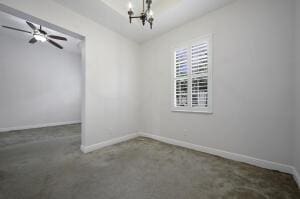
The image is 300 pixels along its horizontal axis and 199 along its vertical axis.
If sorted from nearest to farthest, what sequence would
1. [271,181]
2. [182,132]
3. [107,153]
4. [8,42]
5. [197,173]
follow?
[271,181]
[197,173]
[107,153]
[182,132]
[8,42]

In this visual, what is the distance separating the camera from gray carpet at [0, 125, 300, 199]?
4.76 feet

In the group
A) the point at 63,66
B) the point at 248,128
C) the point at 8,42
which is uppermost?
the point at 8,42

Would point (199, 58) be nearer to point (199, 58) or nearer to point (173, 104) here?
point (199, 58)

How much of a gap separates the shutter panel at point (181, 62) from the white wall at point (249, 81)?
1.04ft

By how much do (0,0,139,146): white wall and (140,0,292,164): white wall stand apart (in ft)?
5.41

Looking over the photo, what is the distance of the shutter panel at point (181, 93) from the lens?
9.66ft

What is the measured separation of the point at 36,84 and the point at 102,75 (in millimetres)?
4206

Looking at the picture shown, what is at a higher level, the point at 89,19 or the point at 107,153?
the point at 89,19

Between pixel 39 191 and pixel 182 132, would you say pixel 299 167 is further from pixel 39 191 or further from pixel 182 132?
pixel 39 191

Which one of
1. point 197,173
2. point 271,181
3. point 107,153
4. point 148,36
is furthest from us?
point 148,36

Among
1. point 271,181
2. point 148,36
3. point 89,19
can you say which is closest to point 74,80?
point 89,19

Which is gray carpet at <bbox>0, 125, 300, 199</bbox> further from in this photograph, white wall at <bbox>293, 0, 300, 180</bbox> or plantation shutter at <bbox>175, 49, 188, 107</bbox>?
plantation shutter at <bbox>175, 49, 188, 107</bbox>

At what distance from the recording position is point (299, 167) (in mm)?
1582

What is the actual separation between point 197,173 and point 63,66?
6.95 meters
